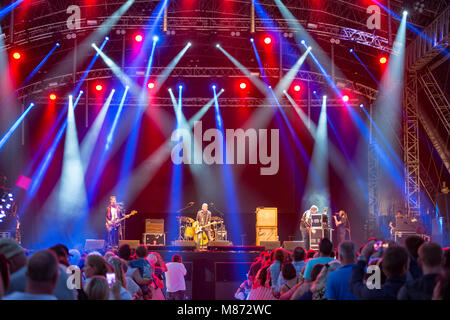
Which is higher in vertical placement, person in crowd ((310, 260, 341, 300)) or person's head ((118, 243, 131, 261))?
person's head ((118, 243, 131, 261))

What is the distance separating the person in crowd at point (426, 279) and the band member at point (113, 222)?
13680mm

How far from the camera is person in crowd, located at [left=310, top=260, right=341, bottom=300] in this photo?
4.91 metres

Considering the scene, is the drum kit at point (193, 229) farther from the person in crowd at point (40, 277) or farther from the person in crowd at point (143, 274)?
the person in crowd at point (40, 277)

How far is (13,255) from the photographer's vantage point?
13.7 ft

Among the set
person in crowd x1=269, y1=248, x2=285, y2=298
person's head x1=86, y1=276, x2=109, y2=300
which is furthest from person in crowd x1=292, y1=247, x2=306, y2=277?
person's head x1=86, y1=276, x2=109, y2=300

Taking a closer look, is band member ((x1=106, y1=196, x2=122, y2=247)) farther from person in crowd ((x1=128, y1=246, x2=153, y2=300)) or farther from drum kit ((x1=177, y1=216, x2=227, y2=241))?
person in crowd ((x1=128, y1=246, x2=153, y2=300))

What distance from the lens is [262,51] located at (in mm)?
18938

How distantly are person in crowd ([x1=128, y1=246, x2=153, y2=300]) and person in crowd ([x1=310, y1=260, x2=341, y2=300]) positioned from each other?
7.58ft

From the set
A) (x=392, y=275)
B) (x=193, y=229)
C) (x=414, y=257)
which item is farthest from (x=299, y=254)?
(x=193, y=229)

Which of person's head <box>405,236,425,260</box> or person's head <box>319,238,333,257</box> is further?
person's head <box>319,238,333,257</box>

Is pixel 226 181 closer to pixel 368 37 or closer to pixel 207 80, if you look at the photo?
pixel 207 80

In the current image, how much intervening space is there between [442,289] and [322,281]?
5.48ft

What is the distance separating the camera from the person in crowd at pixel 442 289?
333 cm

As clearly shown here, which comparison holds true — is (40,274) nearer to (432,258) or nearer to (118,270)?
(118,270)
